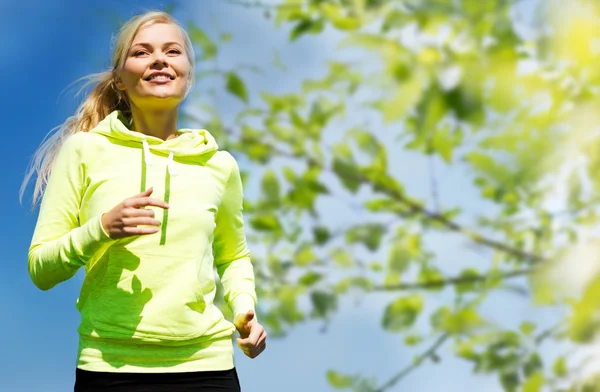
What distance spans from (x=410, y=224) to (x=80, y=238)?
0.51m

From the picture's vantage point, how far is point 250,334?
122cm

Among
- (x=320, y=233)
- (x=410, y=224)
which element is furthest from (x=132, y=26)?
(x=410, y=224)

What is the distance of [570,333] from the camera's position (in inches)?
36.1

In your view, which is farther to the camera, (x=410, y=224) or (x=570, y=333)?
(x=410, y=224)

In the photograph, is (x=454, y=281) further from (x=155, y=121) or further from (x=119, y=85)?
(x=119, y=85)

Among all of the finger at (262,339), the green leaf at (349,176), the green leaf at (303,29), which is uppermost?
the green leaf at (303,29)

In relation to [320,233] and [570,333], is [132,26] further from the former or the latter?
[570,333]

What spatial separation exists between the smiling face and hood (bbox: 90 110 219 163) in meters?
0.06

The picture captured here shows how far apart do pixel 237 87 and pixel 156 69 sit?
151 millimetres

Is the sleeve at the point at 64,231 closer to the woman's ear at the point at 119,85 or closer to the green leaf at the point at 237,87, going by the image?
Answer: the woman's ear at the point at 119,85

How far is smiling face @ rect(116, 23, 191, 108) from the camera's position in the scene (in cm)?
130

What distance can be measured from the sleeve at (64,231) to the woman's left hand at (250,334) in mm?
248

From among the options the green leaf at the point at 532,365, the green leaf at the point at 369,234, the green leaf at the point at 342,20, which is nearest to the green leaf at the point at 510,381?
the green leaf at the point at 532,365

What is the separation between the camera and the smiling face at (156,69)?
130 cm
